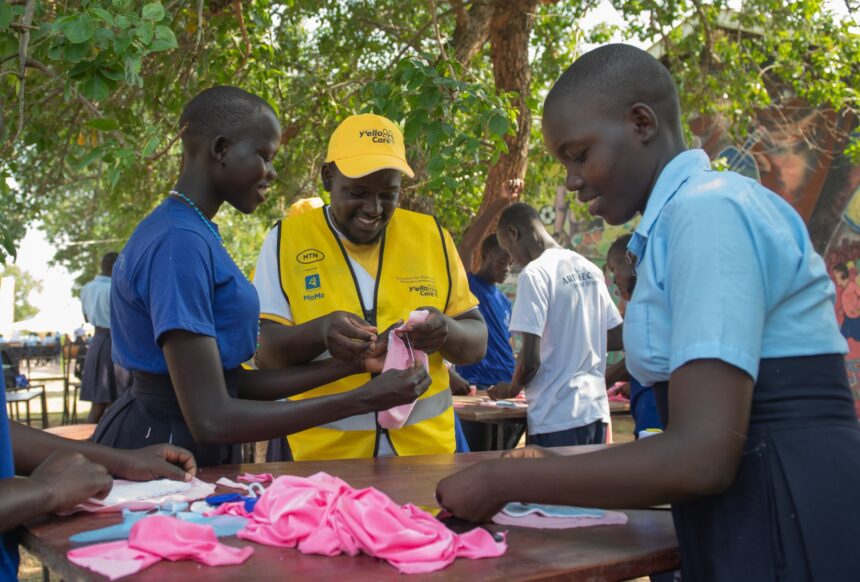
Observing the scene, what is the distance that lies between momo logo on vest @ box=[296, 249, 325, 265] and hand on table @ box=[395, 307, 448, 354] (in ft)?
1.52

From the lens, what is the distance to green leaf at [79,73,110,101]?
2.78 meters

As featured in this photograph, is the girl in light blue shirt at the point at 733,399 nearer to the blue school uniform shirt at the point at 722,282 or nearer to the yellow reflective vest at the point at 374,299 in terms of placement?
the blue school uniform shirt at the point at 722,282

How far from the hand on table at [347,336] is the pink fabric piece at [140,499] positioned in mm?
722

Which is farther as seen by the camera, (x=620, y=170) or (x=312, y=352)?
(x=312, y=352)

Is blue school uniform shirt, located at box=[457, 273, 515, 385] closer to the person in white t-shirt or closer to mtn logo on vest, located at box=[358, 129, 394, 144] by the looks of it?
the person in white t-shirt

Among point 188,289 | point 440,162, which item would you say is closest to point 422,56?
→ point 440,162

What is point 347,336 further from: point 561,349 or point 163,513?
point 561,349

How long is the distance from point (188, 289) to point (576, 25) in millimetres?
8096

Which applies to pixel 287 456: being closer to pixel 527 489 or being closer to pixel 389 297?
pixel 389 297

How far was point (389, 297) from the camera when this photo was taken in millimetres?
2996

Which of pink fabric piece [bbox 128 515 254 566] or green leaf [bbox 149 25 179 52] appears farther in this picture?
green leaf [bbox 149 25 179 52]

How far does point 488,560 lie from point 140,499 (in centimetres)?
89

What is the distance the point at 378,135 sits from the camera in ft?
9.86

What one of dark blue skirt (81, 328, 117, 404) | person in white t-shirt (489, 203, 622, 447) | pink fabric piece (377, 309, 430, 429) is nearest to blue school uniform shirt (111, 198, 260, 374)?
pink fabric piece (377, 309, 430, 429)
